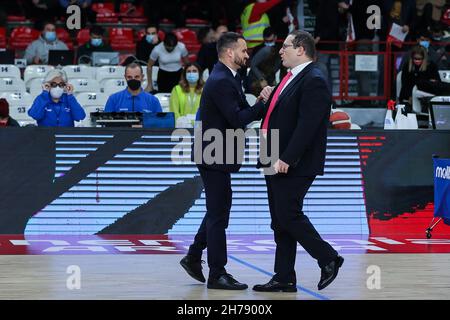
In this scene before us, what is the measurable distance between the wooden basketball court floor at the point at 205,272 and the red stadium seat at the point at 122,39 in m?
10.3

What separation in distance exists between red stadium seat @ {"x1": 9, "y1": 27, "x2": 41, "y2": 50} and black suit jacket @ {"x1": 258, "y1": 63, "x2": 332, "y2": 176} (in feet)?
45.3

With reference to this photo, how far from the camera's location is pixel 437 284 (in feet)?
32.9

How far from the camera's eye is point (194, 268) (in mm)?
10109

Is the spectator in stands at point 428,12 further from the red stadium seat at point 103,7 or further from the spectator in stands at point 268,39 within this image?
the red stadium seat at point 103,7

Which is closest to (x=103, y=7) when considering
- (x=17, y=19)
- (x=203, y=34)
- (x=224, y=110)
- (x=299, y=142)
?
(x=17, y=19)

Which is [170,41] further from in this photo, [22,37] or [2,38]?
[22,37]

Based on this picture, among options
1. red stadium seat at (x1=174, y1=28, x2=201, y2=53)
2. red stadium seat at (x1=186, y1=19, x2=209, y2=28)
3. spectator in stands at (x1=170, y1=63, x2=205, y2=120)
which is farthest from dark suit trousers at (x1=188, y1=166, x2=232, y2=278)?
red stadium seat at (x1=186, y1=19, x2=209, y2=28)

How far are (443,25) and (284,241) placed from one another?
44.8 feet

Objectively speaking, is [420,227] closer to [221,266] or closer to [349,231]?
[349,231]

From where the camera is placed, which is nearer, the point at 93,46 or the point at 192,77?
the point at 192,77

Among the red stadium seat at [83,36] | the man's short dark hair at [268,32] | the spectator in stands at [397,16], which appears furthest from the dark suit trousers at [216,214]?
the red stadium seat at [83,36]

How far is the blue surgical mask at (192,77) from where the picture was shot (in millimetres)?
16078

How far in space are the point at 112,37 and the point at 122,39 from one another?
0.68ft

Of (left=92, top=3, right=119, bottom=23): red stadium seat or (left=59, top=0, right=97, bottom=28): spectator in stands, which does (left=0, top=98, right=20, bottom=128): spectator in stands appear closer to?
(left=59, top=0, right=97, bottom=28): spectator in stands
